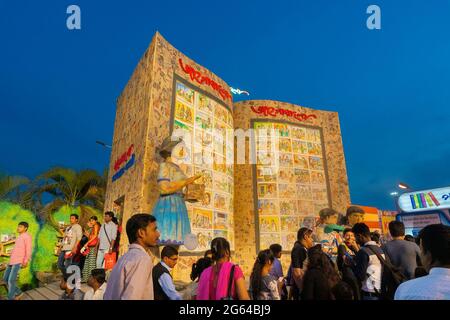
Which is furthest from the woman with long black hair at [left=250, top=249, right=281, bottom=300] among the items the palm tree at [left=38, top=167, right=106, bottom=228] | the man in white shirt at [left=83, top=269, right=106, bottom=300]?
the palm tree at [left=38, top=167, right=106, bottom=228]

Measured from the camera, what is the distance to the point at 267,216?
38.5ft

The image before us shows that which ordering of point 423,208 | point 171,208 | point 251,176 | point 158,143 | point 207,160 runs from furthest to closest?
point 251,176
point 423,208
point 207,160
point 158,143
point 171,208

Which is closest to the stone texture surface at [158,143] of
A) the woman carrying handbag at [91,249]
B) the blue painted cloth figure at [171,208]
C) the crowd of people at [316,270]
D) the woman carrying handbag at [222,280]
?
the woman carrying handbag at [91,249]

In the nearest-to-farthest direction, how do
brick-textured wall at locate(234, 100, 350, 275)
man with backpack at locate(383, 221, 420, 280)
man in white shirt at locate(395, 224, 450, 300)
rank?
man in white shirt at locate(395, 224, 450, 300) → man with backpack at locate(383, 221, 420, 280) → brick-textured wall at locate(234, 100, 350, 275)

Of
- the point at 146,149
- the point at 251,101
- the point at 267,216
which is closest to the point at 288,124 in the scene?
the point at 251,101

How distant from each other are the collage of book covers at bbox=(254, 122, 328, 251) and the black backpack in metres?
7.92

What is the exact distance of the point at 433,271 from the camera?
→ 1.79 meters

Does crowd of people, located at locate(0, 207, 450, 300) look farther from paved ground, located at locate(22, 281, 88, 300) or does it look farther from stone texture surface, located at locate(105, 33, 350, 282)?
stone texture surface, located at locate(105, 33, 350, 282)

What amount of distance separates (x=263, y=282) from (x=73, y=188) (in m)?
16.2

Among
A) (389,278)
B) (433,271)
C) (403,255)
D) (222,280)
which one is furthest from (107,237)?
(433,271)

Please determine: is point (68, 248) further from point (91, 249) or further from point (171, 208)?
point (171, 208)

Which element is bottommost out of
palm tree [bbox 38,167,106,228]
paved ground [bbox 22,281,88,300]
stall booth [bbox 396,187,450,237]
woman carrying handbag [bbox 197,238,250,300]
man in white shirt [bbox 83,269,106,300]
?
paved ground [bbox 22,281,88,300]

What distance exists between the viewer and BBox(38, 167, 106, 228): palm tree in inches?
619
